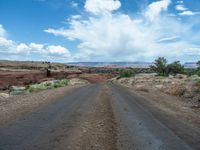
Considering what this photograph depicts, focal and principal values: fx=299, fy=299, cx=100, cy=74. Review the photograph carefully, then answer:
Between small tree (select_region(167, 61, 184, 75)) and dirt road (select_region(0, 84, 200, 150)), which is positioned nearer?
dirt road (select_region(0, 84, 200, 150))

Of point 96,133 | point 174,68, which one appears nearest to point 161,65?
point 174,68

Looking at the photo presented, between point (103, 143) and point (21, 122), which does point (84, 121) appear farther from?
point (103, 143)

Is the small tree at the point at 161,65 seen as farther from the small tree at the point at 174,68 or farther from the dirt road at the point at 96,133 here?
the dirt road at the point at 96,133

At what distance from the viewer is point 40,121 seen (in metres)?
12.9

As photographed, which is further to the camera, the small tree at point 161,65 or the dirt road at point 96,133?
the small tree at point 161,65

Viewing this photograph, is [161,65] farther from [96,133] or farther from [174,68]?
[96,133]

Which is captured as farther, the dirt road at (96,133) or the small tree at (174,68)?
the small tree at (174,68)

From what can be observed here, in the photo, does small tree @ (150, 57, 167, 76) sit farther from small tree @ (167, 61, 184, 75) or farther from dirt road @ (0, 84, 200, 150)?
dirt road @ (0, 84, 200, 150)

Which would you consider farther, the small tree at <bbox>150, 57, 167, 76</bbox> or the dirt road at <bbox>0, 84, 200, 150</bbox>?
the small tree at <bbox>150, 57, 167, 76</bbox>

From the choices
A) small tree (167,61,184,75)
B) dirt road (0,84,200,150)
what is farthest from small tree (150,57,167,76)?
dirt road (0,84,200,150)

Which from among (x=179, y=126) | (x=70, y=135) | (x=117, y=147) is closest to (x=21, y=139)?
(x=70, y=135)

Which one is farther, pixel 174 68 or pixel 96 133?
pixel 174 68


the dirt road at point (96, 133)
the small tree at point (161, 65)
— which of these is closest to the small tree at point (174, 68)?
the small tree at point (161, 65)

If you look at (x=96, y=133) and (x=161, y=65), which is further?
(x=161, y=65)
